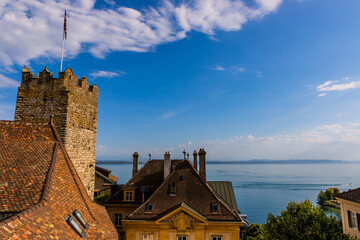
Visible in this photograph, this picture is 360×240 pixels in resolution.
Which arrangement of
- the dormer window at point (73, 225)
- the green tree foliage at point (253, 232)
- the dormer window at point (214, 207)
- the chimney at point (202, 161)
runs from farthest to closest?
the green tree foliage at point (253, 232)
the chimney at point (202, 161)
the dormer window at point (214, 207)
the dormer window at point (73, 225)

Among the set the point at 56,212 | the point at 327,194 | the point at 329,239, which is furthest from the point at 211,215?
the point at 327,194

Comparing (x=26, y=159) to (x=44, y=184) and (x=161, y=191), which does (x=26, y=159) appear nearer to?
(x=44, y=184)

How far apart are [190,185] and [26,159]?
56.8ft

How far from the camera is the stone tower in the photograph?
1425cm

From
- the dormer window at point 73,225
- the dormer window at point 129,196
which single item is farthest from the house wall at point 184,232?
the dormer window at point 73,225

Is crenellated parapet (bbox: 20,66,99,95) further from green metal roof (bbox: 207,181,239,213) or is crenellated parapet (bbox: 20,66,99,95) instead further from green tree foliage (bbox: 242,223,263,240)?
green tree foliage (bbox: 242,223,263,240)

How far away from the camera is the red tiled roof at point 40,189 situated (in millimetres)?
6727

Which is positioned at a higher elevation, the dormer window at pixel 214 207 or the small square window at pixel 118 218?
the dormer window at pixel 214 207

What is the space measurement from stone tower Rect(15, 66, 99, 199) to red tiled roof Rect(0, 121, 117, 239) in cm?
183

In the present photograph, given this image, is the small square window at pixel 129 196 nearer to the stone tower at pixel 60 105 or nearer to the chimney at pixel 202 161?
the chimney at pixel 202 161

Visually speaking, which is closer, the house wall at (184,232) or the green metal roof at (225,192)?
the house wall at (184,232)

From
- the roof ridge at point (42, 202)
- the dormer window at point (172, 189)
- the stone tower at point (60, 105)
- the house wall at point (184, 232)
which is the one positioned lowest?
the house wall at point (184, 232)

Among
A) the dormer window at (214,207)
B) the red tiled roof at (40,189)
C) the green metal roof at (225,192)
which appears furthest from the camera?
the green metal roof at (225,192)

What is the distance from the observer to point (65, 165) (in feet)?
36.9
